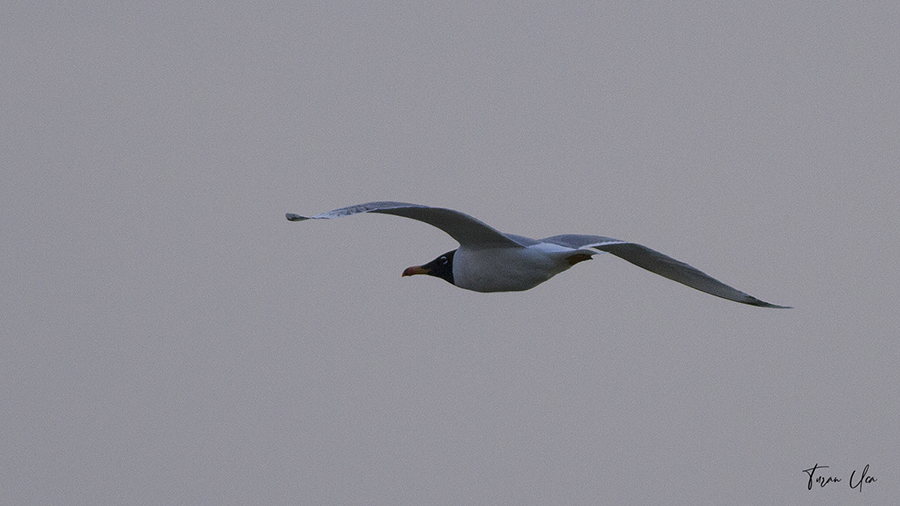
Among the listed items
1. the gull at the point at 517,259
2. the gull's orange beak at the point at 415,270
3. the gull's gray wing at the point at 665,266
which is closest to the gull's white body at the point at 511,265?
the gull at the point at 517,259

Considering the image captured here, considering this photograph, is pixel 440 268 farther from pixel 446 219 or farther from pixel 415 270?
pixel 446 219

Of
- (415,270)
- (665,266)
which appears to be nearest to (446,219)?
(415,270)

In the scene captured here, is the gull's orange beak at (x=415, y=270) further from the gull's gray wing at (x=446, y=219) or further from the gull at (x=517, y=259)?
the gull's gray wing at (x=446, y=219)

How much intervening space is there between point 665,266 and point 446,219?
195cm

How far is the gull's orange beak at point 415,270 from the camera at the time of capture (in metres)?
8.62

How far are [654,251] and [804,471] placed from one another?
1.86m

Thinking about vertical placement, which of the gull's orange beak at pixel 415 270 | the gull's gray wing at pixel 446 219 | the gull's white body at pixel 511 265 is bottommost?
the gull's orange beak at pixel 415 270

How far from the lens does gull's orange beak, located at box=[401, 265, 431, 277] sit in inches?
340

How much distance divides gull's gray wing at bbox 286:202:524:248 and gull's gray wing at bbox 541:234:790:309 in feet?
1.76

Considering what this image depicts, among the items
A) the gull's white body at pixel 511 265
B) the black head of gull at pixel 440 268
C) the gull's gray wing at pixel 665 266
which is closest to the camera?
the gull's white body at pixel 511 265

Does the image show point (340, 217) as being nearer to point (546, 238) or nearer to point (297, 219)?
point (297, 219)

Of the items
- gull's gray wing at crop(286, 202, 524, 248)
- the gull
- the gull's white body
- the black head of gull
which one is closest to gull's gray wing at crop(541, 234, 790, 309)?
the gull

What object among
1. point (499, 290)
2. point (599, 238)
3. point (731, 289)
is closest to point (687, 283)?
point (731, 289)

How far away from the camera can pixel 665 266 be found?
27.9 feet
